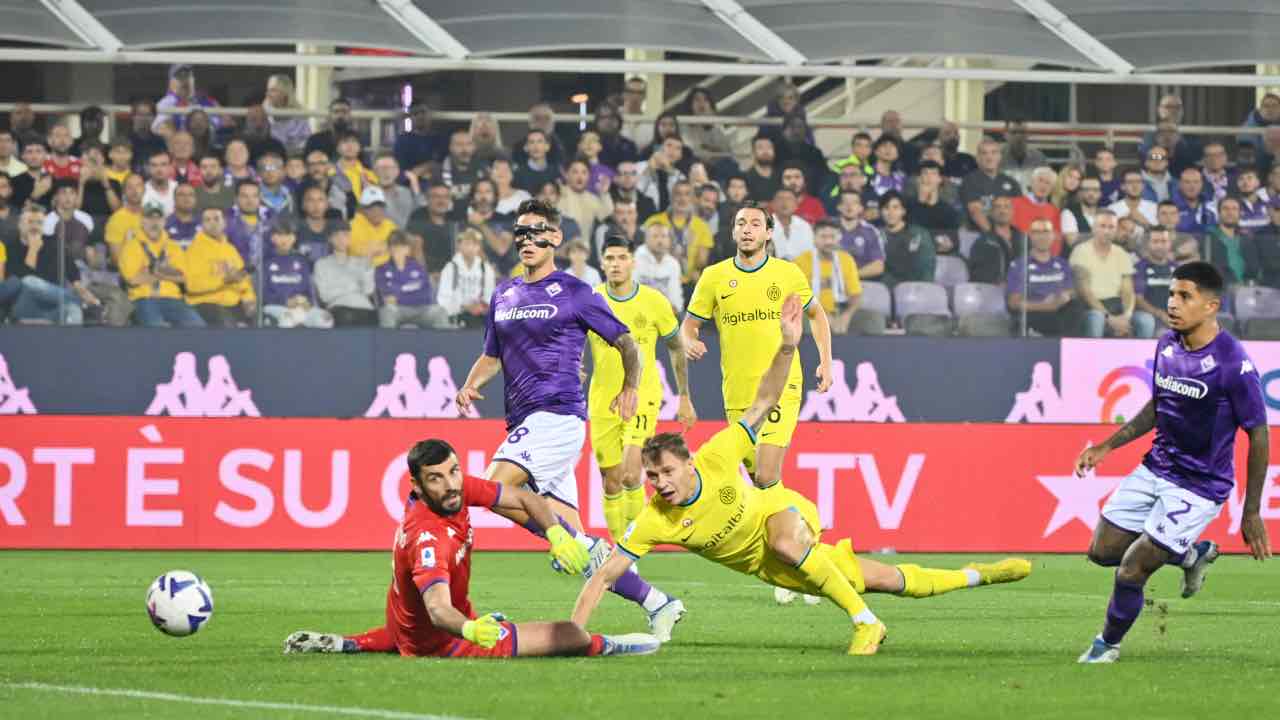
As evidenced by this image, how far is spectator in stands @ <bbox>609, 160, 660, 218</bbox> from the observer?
2062 centimetres

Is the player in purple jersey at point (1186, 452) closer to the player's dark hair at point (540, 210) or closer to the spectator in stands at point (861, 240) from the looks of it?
the player's dark hair at point (540, 210)

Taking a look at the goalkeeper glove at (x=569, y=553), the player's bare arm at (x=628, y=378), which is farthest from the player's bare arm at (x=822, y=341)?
the goalkeeper glove at (x=569, y=553)

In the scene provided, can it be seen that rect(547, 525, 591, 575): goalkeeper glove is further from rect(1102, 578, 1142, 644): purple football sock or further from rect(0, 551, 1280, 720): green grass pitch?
rect(1102, 578, 1142, 644): purple football sock

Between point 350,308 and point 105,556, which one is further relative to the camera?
point 350,308

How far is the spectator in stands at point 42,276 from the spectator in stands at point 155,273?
449 mm

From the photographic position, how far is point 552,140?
21406 mm

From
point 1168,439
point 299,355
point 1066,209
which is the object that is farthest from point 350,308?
point 1168,439

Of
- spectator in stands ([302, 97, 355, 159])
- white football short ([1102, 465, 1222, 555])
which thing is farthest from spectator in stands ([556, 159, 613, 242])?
white football short ([1102, 465, 1222, 555])

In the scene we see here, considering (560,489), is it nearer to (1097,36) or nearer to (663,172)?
(663,172)

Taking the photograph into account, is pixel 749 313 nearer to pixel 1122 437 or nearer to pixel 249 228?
pixel 1122 437

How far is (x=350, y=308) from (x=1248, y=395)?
12.2 meters

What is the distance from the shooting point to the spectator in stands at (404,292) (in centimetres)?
1992

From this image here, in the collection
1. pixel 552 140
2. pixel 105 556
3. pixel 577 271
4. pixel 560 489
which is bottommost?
pixel 105 556

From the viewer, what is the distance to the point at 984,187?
21453 millimetres
